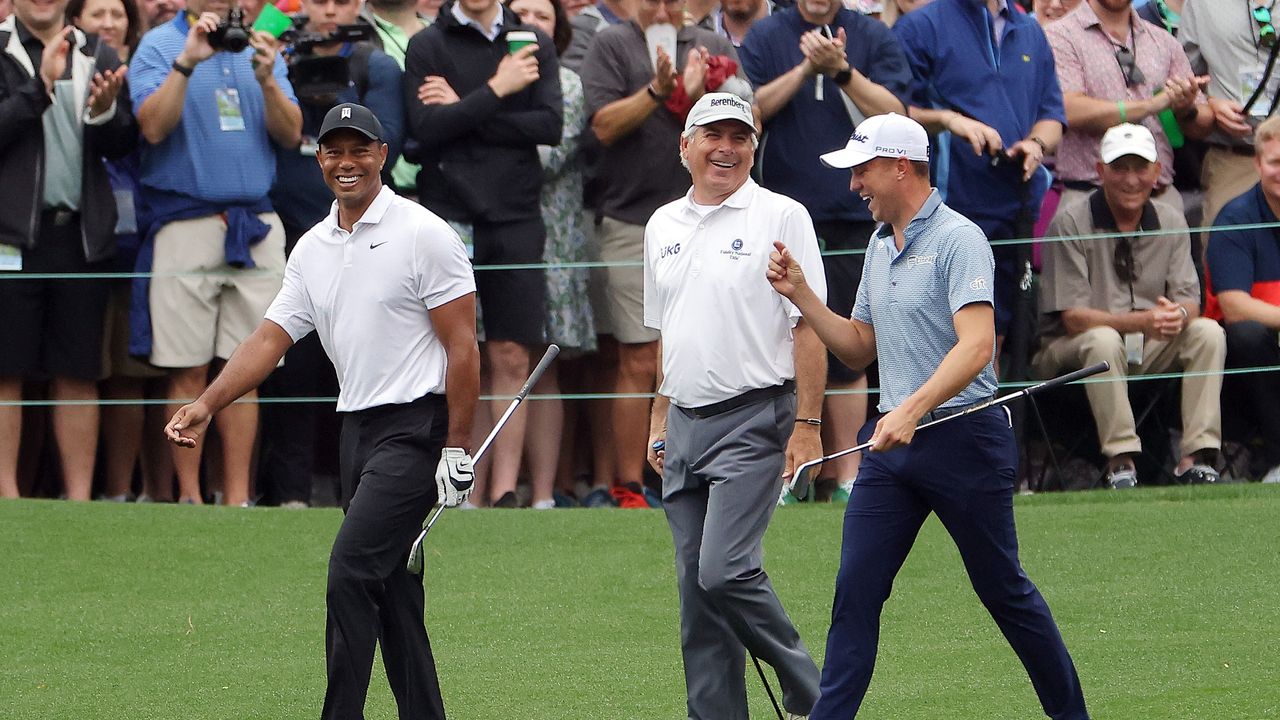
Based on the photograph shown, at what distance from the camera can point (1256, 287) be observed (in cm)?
1168

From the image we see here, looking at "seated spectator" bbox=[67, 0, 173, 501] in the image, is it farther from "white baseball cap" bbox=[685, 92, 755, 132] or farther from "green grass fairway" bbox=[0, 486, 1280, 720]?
"white baseball cap" bbox=[685, 92, 755, 132]

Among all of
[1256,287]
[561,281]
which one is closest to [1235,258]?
[1256,287]

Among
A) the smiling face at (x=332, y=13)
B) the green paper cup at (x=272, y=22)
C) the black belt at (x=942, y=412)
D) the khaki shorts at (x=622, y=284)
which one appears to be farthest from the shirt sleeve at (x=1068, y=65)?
the black belt at (x=942, y=412)

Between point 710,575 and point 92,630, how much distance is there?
336 centimetres

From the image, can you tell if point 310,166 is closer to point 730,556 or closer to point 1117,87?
point 1117,87

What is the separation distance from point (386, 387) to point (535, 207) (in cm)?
441

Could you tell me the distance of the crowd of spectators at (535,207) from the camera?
1095 centimetres

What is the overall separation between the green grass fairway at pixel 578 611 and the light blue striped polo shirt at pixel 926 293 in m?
1.36

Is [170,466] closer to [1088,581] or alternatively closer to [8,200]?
Result: [8,200]

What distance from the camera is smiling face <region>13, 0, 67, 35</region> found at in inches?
436

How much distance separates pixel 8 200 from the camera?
10.9 m

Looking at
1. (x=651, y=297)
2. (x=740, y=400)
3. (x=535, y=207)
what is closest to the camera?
(x=740, y=400)

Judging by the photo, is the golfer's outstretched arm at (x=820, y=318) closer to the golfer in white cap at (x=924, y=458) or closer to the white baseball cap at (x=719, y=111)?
the golfer in white cap at (x=924, y=458)

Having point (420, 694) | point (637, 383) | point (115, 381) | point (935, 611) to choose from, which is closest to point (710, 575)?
point (420, 694)
